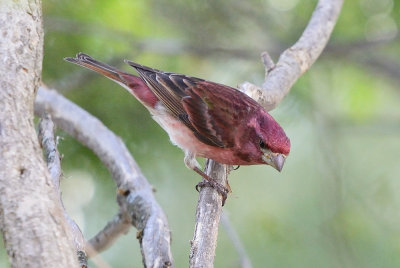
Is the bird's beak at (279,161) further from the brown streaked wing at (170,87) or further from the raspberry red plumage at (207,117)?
the brown streaked wing at (170,87)

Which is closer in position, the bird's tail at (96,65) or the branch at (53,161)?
the branch at (53,161)

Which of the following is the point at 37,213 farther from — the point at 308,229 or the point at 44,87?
the point at 308,229

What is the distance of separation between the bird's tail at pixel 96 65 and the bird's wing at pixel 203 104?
0.49 ft

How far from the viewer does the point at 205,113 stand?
4.45 meters

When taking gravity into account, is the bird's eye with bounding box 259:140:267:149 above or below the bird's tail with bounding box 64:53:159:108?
below

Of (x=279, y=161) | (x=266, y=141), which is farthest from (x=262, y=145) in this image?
(x=279, y=161)

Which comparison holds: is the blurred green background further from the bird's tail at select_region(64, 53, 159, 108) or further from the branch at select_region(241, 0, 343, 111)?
the branch at select_region(241, 0, 343, 111)

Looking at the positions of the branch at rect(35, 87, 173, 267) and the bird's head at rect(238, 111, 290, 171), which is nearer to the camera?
the branch at rect(35, 87, 173, 267)

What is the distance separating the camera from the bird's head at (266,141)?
12.8 feet

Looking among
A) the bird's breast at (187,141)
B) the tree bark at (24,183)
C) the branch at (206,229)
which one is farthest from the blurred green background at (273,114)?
the tree bark at (24,183)

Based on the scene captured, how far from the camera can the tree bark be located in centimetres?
202

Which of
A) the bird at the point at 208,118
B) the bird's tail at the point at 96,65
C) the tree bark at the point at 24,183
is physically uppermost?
the bird's tail at the point at 96,65

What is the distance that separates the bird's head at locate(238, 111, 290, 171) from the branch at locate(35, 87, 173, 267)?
0.68m

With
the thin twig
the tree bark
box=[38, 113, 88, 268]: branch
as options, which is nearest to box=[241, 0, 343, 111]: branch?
the thin twig
